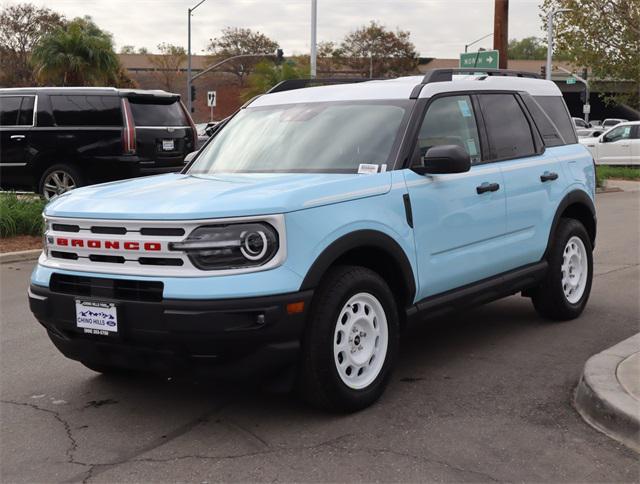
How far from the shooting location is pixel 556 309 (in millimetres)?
6652

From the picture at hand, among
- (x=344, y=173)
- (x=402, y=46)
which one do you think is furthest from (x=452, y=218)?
(x=402, y=46)

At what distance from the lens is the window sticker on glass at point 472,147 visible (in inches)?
225

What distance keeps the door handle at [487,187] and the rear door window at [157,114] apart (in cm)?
870

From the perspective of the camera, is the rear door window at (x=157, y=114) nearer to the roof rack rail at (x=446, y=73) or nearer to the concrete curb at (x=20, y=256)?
the concrete curb at (x=20, y=256)

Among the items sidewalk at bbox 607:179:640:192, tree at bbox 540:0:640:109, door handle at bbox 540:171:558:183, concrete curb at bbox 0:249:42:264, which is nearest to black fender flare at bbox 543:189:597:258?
door handle at bbox 540:171:558:183

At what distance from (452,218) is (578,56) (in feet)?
96.1

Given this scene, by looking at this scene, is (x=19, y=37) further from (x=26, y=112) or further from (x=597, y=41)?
(x=26, y=112)

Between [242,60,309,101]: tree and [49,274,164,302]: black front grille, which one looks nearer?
[49,274,164,302]: black front grille

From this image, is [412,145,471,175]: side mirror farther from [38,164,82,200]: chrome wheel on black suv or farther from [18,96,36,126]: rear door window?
[18,96,36,126]: rear door window

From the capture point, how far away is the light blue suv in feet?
13.5

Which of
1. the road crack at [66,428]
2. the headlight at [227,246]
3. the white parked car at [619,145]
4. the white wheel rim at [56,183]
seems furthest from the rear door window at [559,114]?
the white parked car at [619,145]

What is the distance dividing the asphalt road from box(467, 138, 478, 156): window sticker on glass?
1402mm

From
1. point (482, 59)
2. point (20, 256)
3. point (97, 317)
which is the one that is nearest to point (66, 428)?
point (97, 317)

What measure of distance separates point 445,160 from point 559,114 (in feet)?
8.03
